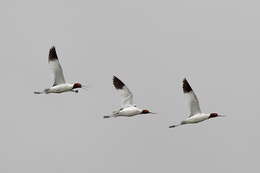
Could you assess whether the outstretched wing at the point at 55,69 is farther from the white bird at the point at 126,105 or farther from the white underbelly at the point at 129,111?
the white underbelly at the point at 129,111

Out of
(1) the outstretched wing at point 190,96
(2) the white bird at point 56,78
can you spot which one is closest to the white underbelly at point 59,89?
(2) the white bird at point 56,78

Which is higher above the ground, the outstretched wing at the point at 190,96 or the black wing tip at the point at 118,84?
the black wing tip at the point at 118,84

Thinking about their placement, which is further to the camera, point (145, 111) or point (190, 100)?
point (145, 111)

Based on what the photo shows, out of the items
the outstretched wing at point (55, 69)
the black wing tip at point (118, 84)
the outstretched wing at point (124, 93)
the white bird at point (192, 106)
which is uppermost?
Answer: the outstretched wing at point (55, 69)

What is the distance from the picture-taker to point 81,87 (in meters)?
68.6

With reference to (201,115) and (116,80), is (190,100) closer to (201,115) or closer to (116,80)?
(201,115)

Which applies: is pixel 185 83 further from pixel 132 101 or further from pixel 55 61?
pixel 55 61

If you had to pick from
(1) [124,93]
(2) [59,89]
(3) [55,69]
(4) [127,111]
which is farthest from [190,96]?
(3) [55,69]

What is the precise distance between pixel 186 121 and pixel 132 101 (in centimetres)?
609

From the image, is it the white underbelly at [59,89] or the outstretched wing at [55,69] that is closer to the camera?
the white underbelly at [59,89]

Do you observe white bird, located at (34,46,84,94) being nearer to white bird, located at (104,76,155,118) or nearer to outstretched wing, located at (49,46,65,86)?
outstretched wing, located at (49,46,65,86)

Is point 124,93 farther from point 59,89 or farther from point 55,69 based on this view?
point 55,69

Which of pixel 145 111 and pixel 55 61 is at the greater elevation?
pixel 55 61

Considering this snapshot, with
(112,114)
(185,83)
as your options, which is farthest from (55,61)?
(185,83)
